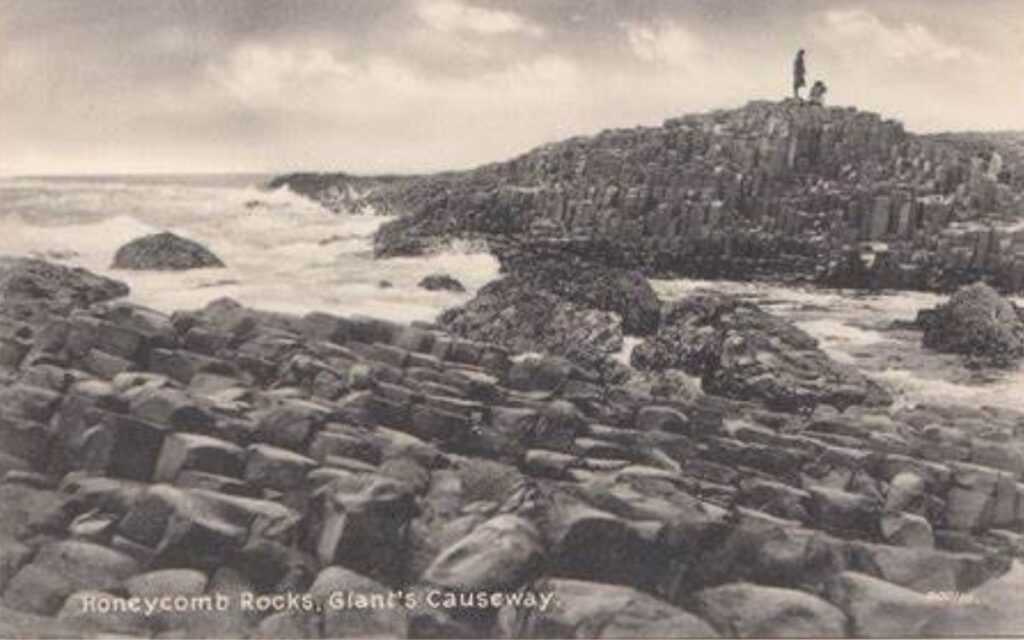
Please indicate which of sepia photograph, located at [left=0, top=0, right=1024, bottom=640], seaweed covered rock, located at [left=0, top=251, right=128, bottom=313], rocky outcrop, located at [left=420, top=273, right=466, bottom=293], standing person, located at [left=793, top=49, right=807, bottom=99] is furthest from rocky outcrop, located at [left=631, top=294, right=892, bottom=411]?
seaweed covered rock, located at [left=0, top=251, right=128, bottom=313]

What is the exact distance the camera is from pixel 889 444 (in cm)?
897

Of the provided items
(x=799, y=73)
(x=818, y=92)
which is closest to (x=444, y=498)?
(x=799, y=73)

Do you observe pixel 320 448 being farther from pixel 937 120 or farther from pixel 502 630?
pixel 937 120

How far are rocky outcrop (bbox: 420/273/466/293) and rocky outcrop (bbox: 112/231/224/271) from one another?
1886mm

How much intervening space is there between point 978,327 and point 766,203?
9.06ft

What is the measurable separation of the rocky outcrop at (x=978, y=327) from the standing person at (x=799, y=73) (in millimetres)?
2321

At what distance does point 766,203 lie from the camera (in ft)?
42.3

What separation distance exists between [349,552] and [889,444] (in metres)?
3.97

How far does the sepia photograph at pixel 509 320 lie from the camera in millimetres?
7363

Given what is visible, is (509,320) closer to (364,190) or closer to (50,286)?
(364,190)

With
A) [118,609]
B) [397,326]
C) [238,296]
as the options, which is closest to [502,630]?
[118,609]

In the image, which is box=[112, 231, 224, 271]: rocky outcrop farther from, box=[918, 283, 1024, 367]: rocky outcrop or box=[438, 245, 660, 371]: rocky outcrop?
box=[918, 283, 1024, 367]: rocky outcrop

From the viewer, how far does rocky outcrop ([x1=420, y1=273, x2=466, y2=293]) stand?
11484mm

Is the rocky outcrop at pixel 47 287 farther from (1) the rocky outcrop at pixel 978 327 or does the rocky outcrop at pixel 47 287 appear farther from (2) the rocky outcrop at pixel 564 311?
(1) the rocky outcrop at pixel 978 327
